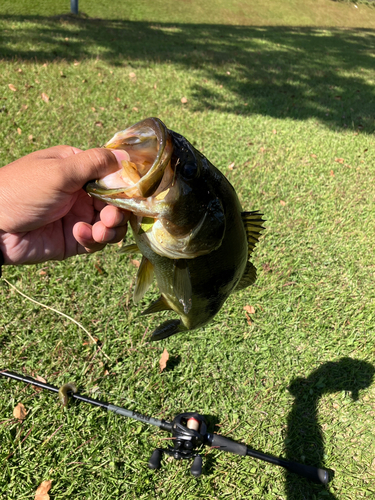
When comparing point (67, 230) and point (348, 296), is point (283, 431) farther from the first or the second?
point (67, 230)

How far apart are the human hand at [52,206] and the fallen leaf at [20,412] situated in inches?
47.3

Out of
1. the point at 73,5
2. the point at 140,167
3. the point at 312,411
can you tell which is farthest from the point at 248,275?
the point at 73,5

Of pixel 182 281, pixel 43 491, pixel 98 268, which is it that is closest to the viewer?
pixel 182 281

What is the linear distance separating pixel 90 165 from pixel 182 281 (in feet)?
2.33

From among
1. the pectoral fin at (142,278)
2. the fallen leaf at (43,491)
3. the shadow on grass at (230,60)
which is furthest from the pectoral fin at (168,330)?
the shadow on grass at (230,60)

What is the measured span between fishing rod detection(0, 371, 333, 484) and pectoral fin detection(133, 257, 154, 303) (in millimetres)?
1135

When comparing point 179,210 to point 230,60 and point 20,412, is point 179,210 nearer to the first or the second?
point 20,412

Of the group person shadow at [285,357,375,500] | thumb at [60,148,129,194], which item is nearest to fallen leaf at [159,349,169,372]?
person shadow at [285,357,375,500]

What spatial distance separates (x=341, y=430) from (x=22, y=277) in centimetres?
333

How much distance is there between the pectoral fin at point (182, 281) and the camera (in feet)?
5.51

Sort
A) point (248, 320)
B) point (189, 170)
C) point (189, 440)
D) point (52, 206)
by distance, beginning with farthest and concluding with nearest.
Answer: point (248, 320) < point (189, 440) < point (52, 206) < point (189, 170)

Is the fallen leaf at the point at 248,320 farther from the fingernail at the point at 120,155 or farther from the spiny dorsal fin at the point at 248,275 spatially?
the fingernail at the point at 120,155

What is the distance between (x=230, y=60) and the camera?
936cm

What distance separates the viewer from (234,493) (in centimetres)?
251
